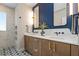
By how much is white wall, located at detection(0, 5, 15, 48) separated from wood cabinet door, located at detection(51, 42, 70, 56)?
635 millimetres

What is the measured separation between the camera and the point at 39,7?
86.3 inches

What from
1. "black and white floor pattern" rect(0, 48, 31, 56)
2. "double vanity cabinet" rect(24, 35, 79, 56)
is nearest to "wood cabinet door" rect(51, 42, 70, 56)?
"double vanity cabinet" rect(24, 35, 79, 56)

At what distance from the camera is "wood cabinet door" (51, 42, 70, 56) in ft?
5.67

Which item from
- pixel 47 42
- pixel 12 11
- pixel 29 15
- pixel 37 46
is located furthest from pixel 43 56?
pixel 12 11

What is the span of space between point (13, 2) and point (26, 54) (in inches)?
29.9

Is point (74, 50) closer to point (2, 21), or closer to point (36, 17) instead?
point (36, 17)

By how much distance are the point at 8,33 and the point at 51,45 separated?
0.66 m

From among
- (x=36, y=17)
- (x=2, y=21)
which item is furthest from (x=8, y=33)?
(x=36, y=17)

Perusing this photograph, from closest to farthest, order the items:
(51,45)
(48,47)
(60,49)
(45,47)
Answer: (60,49), (51,45), (48,47), (45,47)

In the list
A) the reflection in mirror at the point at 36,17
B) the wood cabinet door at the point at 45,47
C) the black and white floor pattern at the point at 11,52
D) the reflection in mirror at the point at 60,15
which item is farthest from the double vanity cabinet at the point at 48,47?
the reflection in mirror at the point at 60,15

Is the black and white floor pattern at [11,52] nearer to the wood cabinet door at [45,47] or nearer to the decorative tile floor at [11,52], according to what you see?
the decorative tile floor at [11,52]

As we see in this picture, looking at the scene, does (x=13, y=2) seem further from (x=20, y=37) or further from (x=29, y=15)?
(x=20, y=37)

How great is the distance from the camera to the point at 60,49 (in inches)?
72.8

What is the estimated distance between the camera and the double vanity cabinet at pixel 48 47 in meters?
1.66
